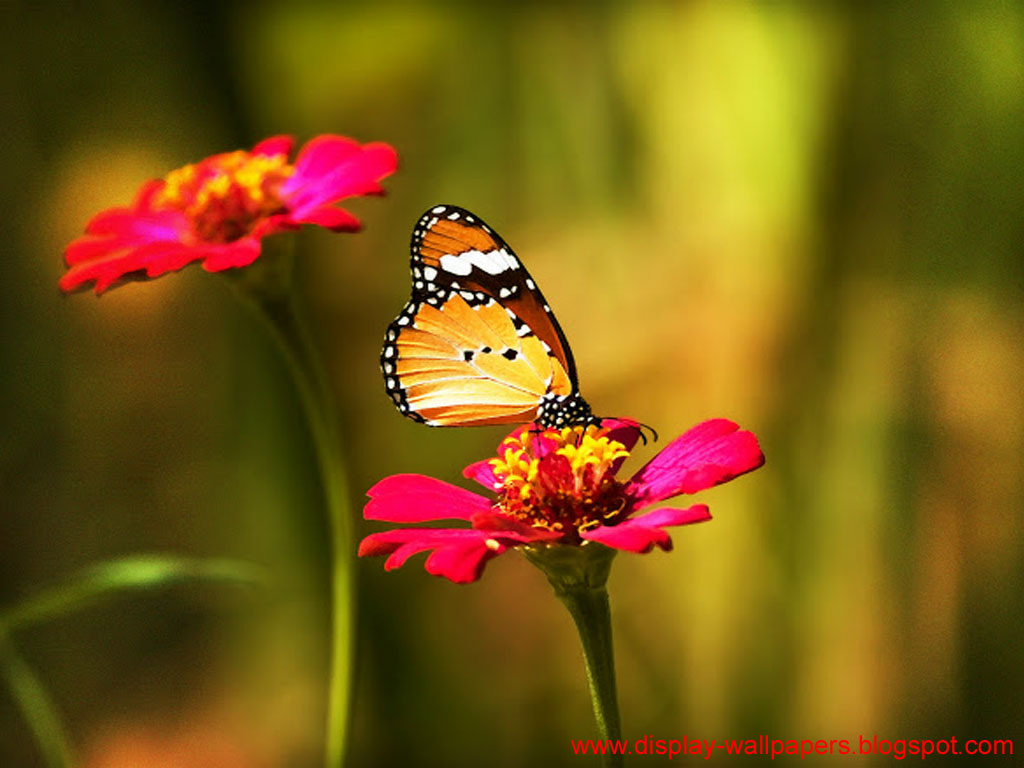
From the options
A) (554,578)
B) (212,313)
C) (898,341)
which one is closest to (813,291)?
(898,341)

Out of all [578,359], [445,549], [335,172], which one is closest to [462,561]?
[445,549]

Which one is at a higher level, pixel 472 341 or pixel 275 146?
pixel 275 146

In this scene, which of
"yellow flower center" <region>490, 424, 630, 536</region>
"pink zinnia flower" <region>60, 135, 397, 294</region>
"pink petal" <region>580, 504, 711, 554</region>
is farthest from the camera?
"pink zinnia flower" <region>60, 135, 397, 294</region>

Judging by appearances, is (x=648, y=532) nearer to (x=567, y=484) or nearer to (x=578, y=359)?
(x=567, y=484)

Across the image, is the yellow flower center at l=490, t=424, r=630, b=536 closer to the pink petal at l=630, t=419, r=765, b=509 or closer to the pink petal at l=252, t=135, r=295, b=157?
the pink petal at l=630, t=419, r=765, b=509

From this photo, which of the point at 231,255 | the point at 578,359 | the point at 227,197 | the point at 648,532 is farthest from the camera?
the point at 578,359

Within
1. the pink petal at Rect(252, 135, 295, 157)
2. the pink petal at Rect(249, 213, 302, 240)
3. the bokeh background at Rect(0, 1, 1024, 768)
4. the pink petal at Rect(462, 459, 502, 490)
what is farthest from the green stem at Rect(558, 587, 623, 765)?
the bokeh background at Rect(0, 1, 1024, 768)

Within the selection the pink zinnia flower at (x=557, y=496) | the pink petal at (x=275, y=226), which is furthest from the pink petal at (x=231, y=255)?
the pink zinnia flower at (x=557, y=496)
